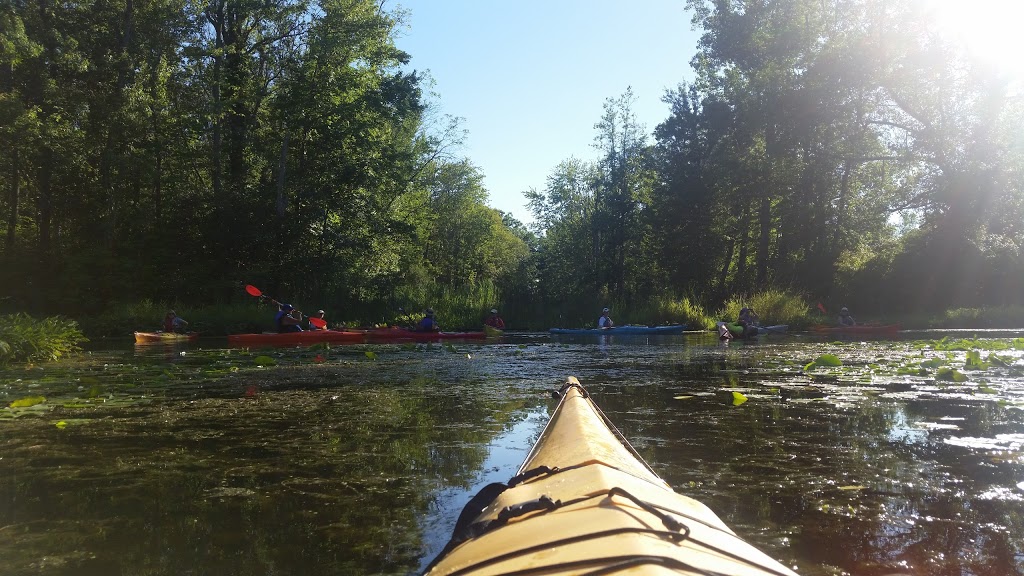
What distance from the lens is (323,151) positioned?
27922 millimetres

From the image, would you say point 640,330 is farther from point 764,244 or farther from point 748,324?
point 764,244

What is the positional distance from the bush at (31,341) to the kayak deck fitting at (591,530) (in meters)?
12.4

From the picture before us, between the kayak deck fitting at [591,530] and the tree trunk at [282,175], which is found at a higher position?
the tree trunk at [282,175]

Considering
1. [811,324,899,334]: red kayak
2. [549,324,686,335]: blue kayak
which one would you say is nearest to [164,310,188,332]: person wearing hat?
[549,324,686,335]: blue kayak

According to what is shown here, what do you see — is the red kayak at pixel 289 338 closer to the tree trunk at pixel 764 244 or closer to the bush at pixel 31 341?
the bush at pixel 31 341

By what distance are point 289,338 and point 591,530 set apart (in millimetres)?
17238

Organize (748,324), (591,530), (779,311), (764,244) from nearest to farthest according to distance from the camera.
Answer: (591,530) → (748,324) → (779,311) → (764,244)

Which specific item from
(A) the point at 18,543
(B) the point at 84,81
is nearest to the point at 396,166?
(B) the point at 84,81

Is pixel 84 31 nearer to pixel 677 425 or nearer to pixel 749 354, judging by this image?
pixel 749 354

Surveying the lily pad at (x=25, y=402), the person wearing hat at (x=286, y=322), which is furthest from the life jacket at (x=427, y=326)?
the lily pad at (x=25, y=402)

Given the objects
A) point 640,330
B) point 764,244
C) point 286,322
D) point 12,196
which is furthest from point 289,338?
point 764,244

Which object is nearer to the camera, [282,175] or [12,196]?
[12,196]

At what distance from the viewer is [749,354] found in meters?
13.5

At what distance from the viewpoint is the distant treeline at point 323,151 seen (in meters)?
26.7
